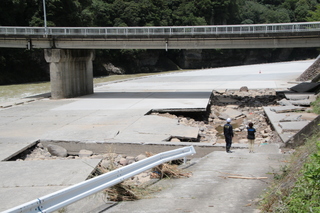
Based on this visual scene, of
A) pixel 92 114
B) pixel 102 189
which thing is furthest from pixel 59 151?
pixel 102 189

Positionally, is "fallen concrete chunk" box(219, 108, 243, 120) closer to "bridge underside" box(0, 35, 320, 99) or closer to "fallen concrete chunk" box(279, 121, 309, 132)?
"bridge underside" box(0, 35, 320, 99)

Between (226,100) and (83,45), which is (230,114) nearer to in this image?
(226,100)

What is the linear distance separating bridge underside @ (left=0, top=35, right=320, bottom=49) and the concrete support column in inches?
35.5

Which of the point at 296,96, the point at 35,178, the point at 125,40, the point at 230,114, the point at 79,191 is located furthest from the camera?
the point at 125,40

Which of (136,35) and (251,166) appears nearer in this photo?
(251,166)

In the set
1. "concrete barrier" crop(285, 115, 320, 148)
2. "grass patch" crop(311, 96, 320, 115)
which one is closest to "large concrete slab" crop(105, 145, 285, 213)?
"concrete barrier" crop(285, 115, 320, 148)

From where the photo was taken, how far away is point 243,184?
25.6ft

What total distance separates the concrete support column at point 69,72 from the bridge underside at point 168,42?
2.96ft

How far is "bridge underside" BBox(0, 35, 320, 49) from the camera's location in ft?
92.6

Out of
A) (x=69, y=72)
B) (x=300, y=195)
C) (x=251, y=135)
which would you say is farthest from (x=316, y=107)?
(x=69, y=72)

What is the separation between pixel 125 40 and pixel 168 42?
3.67 m

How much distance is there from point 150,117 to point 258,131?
20.1 ft

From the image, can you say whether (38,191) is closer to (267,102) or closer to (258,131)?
(258,131)

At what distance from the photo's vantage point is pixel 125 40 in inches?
1195
